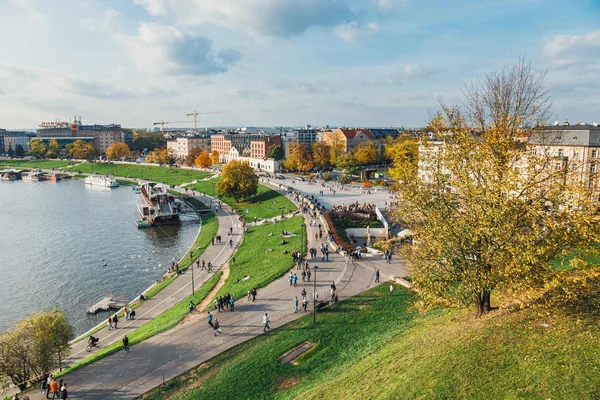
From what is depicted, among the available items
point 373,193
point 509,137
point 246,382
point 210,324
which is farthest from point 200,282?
point 373,193

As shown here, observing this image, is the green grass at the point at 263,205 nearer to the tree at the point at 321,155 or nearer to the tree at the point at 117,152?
the tree at the point at 321,155

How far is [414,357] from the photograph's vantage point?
66.5 feet

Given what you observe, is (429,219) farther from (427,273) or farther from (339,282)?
(339,282)

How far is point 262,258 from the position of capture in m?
47.0

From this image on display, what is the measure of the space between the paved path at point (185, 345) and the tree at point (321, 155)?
81.7 metres

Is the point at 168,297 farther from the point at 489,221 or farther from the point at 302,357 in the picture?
the point at 489,221

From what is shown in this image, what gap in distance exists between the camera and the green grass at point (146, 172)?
127 meters

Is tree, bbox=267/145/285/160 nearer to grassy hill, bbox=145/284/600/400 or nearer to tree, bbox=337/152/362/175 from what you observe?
tree, bbox=337/152/362/175

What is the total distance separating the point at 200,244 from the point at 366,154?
62.5m

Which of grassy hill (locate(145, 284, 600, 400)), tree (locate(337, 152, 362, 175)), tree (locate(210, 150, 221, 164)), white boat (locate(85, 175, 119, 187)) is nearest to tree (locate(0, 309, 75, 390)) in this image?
grassy hill (locate(145, 284, 600, 400))

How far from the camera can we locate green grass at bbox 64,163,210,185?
12662 cm

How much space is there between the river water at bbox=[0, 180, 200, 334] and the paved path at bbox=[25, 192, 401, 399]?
14019 mm

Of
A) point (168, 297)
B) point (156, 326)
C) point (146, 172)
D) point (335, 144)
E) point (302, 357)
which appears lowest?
point (168, 297)

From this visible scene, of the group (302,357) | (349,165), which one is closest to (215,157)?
(349,165)
